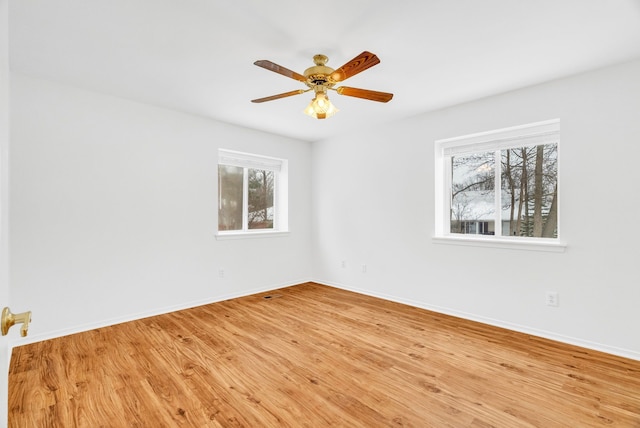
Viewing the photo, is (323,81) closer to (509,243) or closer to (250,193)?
(509,243)

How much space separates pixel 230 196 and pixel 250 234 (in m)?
0.61

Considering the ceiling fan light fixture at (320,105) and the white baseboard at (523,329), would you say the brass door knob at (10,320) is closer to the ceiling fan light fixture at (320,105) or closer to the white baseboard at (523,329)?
the ceiling fan light fixture at (320,105)

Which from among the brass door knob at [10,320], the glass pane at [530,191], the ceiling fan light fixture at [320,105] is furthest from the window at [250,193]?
the brass door knob at [10,320]

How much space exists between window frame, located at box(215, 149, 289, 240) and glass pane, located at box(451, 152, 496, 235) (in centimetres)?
243

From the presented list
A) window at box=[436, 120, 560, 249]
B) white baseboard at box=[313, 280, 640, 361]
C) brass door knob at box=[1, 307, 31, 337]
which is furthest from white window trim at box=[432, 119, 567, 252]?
brass door knob at box=[1, 307, 31, 337]

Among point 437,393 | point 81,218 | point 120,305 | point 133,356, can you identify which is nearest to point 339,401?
point 437,393

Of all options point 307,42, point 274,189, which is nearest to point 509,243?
point 307,42

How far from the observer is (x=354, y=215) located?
445 centimetres

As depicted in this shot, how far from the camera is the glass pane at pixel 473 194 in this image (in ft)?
11.1

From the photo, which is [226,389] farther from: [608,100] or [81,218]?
[608,100]

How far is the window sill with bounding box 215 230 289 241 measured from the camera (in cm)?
400

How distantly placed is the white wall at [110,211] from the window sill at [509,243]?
8.66 feet

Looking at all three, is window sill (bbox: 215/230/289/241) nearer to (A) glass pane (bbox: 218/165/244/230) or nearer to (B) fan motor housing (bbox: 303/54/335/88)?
(A) glass pane (bbox: 218/165/244/230)

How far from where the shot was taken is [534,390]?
198 centimetres
